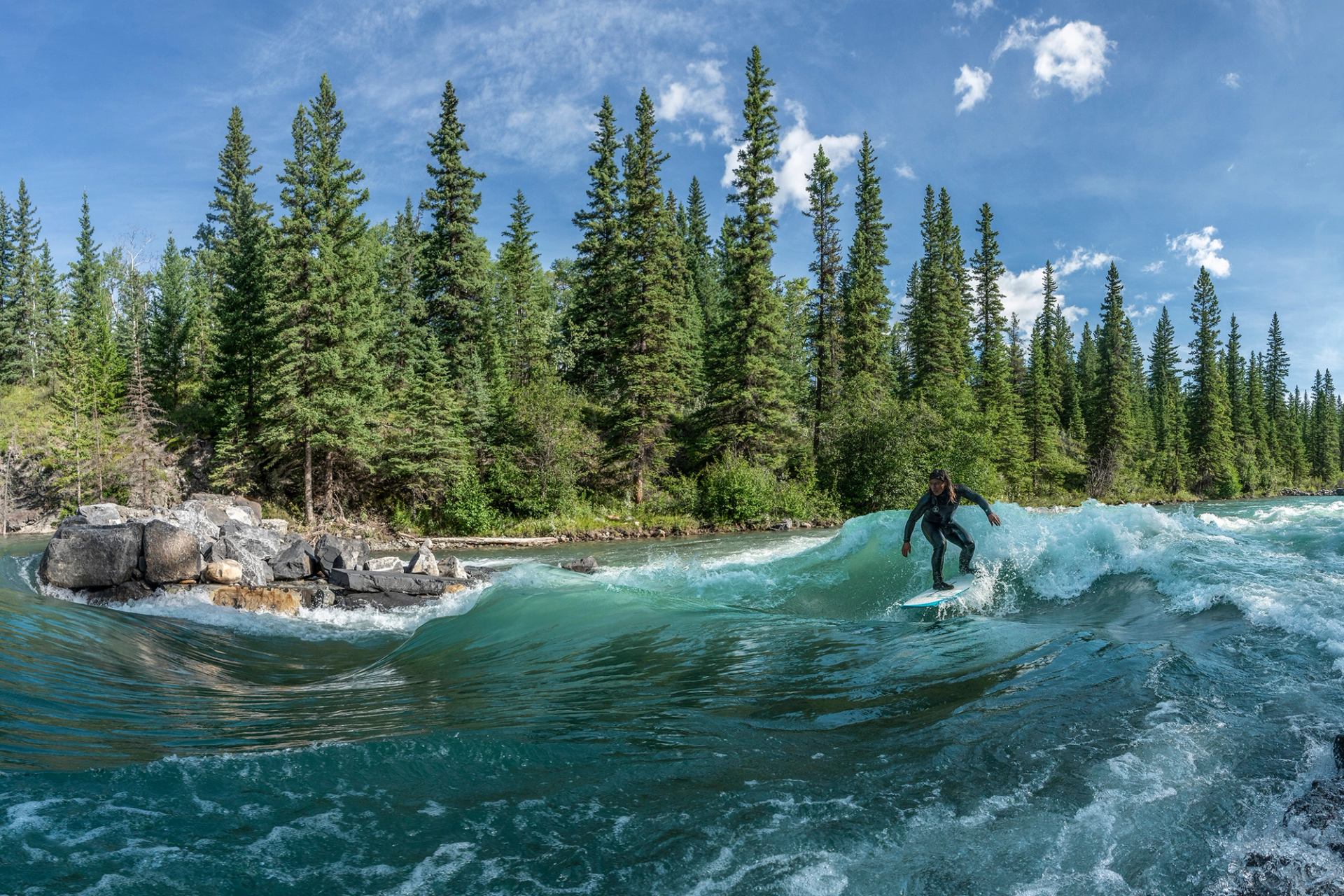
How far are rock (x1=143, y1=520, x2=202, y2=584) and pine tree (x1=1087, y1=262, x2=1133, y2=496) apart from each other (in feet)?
195

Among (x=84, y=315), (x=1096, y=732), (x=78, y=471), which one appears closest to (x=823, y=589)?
(x=1096, y=732)

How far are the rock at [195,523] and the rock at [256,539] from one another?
0.65 feet

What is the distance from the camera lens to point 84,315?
161 feet

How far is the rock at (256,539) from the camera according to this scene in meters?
15.6

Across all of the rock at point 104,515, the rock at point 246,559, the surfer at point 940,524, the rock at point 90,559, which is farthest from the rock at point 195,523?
the surfer at point 940,524

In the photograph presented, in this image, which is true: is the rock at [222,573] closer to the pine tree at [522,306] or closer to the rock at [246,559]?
the rock at [246,559]

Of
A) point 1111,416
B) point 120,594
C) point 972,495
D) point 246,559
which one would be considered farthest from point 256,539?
point 1111,416

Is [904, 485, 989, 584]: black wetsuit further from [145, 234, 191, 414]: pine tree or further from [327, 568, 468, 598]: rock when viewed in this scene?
[145, 234, 191, 414]: pine tree

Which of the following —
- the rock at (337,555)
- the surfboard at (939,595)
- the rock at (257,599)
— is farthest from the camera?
the rock at (337,555)

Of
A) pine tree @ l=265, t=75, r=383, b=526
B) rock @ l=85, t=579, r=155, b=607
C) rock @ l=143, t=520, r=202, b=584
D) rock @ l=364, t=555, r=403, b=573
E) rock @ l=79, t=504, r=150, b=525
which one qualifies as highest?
pine tree @ l=265, t=75, r=383, b=526

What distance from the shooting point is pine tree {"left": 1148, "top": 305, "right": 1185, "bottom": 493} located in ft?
196

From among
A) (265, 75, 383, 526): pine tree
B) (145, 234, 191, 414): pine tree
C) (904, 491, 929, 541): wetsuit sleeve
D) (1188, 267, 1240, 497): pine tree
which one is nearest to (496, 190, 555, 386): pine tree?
(265, 75, 383, 526): pine tree

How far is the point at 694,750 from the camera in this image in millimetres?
4859

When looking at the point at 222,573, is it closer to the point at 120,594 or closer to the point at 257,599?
the point at 257,599
